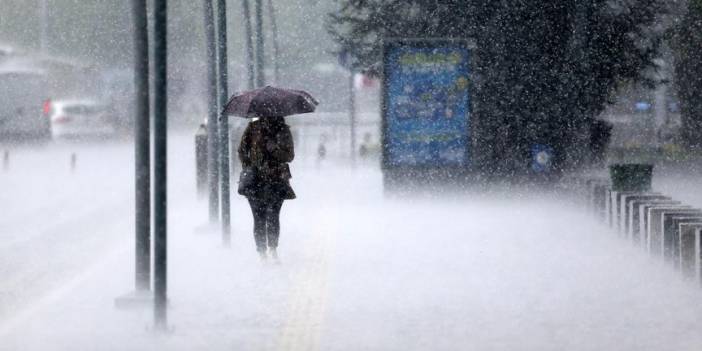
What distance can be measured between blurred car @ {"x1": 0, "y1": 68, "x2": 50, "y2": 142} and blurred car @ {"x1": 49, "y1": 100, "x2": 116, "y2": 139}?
393cm

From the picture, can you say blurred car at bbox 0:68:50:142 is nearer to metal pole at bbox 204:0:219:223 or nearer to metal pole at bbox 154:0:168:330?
metal pole at bbox 204:0:219:223

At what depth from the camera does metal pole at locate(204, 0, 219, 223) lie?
18078 mm

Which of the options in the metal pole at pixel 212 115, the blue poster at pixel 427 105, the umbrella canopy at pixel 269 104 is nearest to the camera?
the umbrella canopy at pixel 269 104

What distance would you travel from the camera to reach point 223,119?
17359mm

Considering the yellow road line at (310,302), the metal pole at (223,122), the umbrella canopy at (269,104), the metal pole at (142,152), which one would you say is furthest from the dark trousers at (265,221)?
the metal pole at (142,152)

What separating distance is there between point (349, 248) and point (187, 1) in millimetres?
64314

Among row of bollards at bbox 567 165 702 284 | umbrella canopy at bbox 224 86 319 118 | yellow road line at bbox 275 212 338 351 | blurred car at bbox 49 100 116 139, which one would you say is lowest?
yellow road line at bbox 275 212 338 351

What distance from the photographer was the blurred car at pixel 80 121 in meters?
52.0

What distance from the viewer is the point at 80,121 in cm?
5228

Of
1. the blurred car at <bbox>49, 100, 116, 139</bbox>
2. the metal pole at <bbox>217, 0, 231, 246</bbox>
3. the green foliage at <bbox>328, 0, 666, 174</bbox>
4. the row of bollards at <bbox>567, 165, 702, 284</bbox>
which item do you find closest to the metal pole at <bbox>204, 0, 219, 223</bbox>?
the metal pole at <bbox>217, 0, 231, 246</bbox>

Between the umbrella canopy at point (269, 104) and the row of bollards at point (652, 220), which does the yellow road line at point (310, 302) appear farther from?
the row of bollards at point (652, 220)

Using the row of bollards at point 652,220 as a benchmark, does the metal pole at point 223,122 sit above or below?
above

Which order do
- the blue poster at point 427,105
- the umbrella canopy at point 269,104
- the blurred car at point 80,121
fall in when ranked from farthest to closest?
1. the blurred car at point 80,121
2. the blue poster at point 427,105
3. the umbrella canopy at point 269,104

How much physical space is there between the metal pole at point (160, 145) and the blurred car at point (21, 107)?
1454 inches
